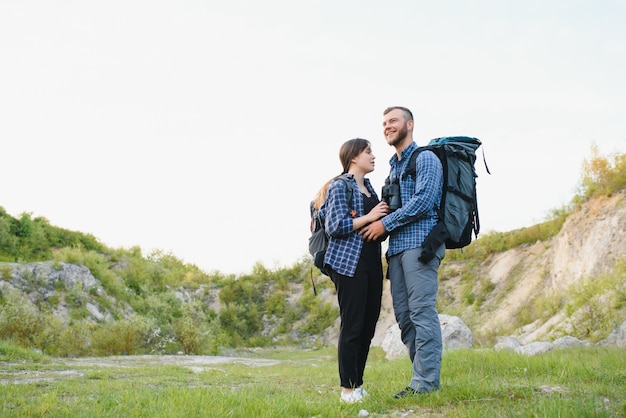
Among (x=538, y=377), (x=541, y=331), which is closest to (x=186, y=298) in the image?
(x=541, y=331)

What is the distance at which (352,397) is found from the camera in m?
4.20

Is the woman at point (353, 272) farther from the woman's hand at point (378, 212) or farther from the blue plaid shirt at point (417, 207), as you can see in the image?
the blue plaid shirt at point (417, 207)

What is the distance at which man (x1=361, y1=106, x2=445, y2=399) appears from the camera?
421cm

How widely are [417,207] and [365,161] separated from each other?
2.12ft

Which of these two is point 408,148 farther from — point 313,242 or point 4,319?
point 4,319

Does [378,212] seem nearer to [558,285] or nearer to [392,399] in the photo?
[392,399]

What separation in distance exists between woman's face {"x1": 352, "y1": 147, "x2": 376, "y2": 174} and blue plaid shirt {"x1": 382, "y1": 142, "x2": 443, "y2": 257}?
0.28 meters

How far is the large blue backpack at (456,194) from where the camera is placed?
4.26m

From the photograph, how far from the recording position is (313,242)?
4582 millimetres

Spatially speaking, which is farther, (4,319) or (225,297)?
(225,297)

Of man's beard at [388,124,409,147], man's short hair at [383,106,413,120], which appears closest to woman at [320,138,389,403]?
man's beard at [388,124,409,147]

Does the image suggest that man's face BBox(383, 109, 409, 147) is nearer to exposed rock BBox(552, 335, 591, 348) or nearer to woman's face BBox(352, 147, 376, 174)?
woman's face BBox(352, 147, 376, 174)

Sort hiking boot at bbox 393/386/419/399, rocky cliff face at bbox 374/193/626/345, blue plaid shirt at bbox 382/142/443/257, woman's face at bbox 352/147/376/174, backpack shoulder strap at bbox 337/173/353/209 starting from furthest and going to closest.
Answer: rocky cliff face at bbox 374/193/626/345 < woman's face at bbox 352/147/376/174 < backpack shoulder strap at bbox 337/173/353/209 < blue plaid shirt at bbox 382/142/443/257 < hiking boot at bbox 393/386/419/399

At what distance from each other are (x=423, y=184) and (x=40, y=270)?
1760cm
